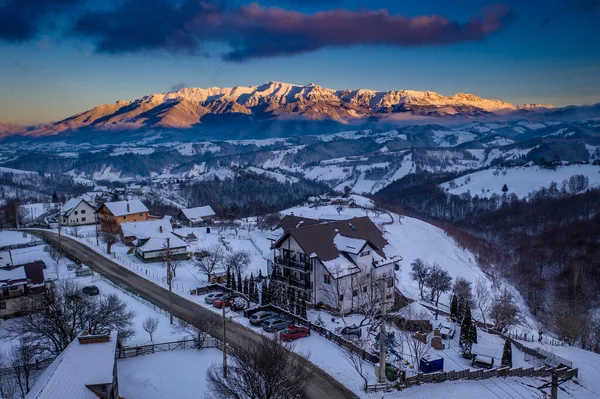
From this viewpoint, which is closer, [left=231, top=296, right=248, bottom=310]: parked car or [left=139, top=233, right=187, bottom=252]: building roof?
[left=231, top=296, right=248, bottom=310]: parked car

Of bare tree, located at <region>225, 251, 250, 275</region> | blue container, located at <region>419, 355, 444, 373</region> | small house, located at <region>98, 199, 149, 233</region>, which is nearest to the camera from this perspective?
blue container, located at <region>419, 355, 444, 373</region>

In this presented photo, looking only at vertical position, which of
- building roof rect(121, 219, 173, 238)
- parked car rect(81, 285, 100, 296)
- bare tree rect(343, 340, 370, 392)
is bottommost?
bare tree rect(343, 340, 370, 392)

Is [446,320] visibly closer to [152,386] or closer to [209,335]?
[209,335]

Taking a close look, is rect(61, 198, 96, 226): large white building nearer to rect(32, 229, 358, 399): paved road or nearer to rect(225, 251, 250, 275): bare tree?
rect(32, 229, 358, 399): paved road

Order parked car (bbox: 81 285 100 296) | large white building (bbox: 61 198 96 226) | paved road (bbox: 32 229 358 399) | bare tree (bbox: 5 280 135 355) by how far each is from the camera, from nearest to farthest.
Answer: paved road (bbox: 32 229 358 399), bare tree (bbox: 5 280 135 355), parked car (bbox: 81 285 100 296), large white building (bbox: 61 198 96 226)

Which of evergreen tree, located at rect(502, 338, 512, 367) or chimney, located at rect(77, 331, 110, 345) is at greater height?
chimney, located at rect(77, 331, 110, 345)

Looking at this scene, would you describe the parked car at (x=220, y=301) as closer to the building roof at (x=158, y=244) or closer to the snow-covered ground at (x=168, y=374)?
the snow-covered ground at (x=168, y=374)

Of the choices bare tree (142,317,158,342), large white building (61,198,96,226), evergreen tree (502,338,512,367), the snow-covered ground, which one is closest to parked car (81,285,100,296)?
bare tree (142,317,158,342)
